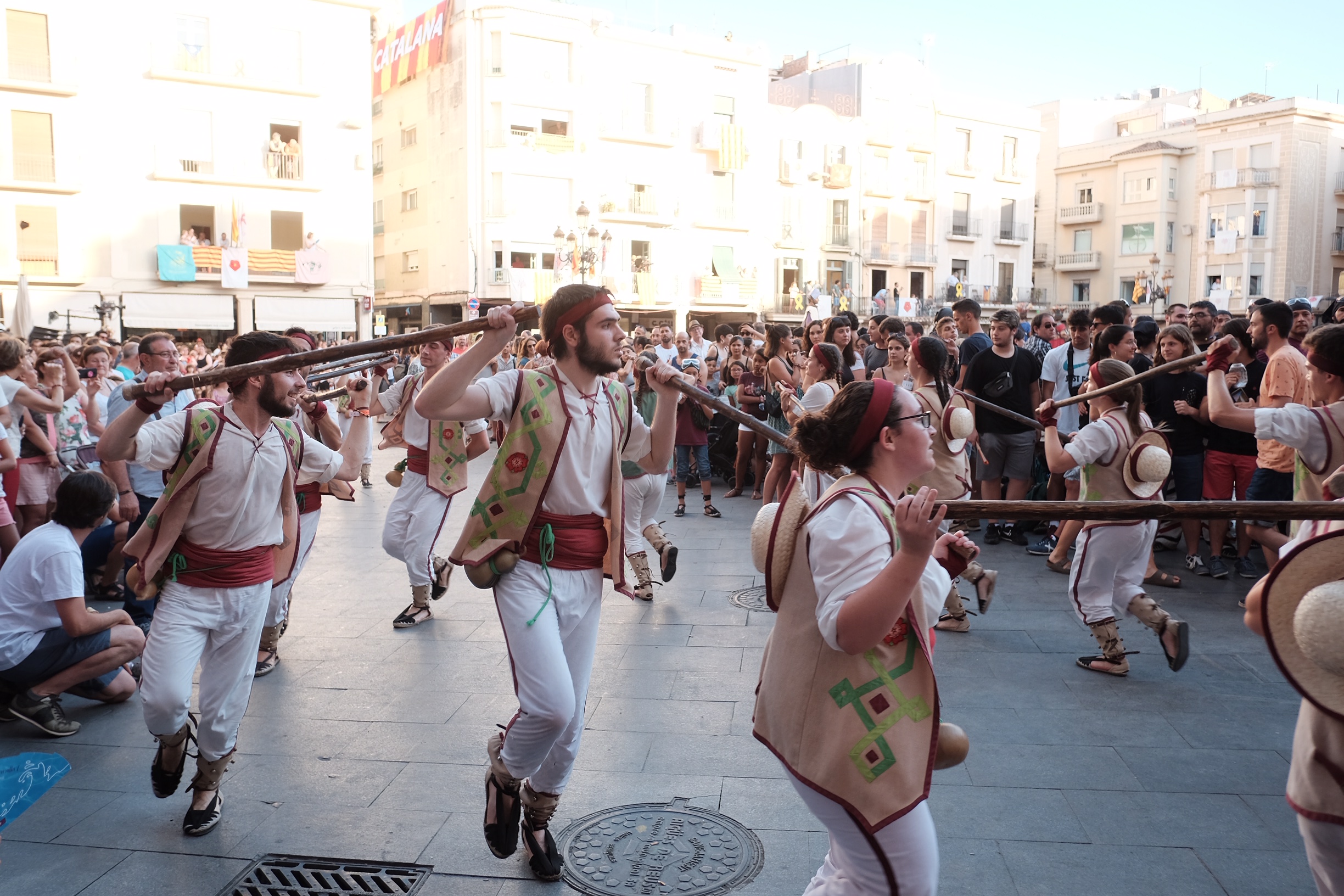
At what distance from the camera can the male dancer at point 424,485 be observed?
727 cm

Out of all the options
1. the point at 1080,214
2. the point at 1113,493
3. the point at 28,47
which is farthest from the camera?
the point at 1080,214

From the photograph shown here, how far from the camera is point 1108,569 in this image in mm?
5992

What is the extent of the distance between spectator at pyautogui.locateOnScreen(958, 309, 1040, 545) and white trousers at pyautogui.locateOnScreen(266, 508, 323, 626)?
602 cm

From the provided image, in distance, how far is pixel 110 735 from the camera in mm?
5125

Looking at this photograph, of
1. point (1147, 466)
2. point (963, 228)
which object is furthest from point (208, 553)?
point (963, 228)

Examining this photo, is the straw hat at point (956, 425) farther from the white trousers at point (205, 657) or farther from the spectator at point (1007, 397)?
the white trousers at point (205, 657)

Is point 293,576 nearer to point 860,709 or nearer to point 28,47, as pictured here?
point 860,709

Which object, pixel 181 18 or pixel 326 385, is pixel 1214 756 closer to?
pixel 326 385

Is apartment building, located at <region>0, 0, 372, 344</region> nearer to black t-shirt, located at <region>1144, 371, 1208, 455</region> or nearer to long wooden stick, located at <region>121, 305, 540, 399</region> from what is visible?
black t-shirt, located at <region>1144, 371, 1208, 455</region>

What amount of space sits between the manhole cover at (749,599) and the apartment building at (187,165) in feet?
85.3

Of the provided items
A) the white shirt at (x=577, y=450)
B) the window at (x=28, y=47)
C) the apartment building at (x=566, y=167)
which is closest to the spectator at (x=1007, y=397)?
the white shirt at (x=577, y=450)

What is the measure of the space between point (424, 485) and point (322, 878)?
4.04m

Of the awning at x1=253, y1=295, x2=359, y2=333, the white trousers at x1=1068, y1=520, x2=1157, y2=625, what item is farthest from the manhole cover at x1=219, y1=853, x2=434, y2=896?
the awning at x1=253, y1=295, x2=359, y2=333

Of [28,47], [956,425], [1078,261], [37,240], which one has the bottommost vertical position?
[956,425]
